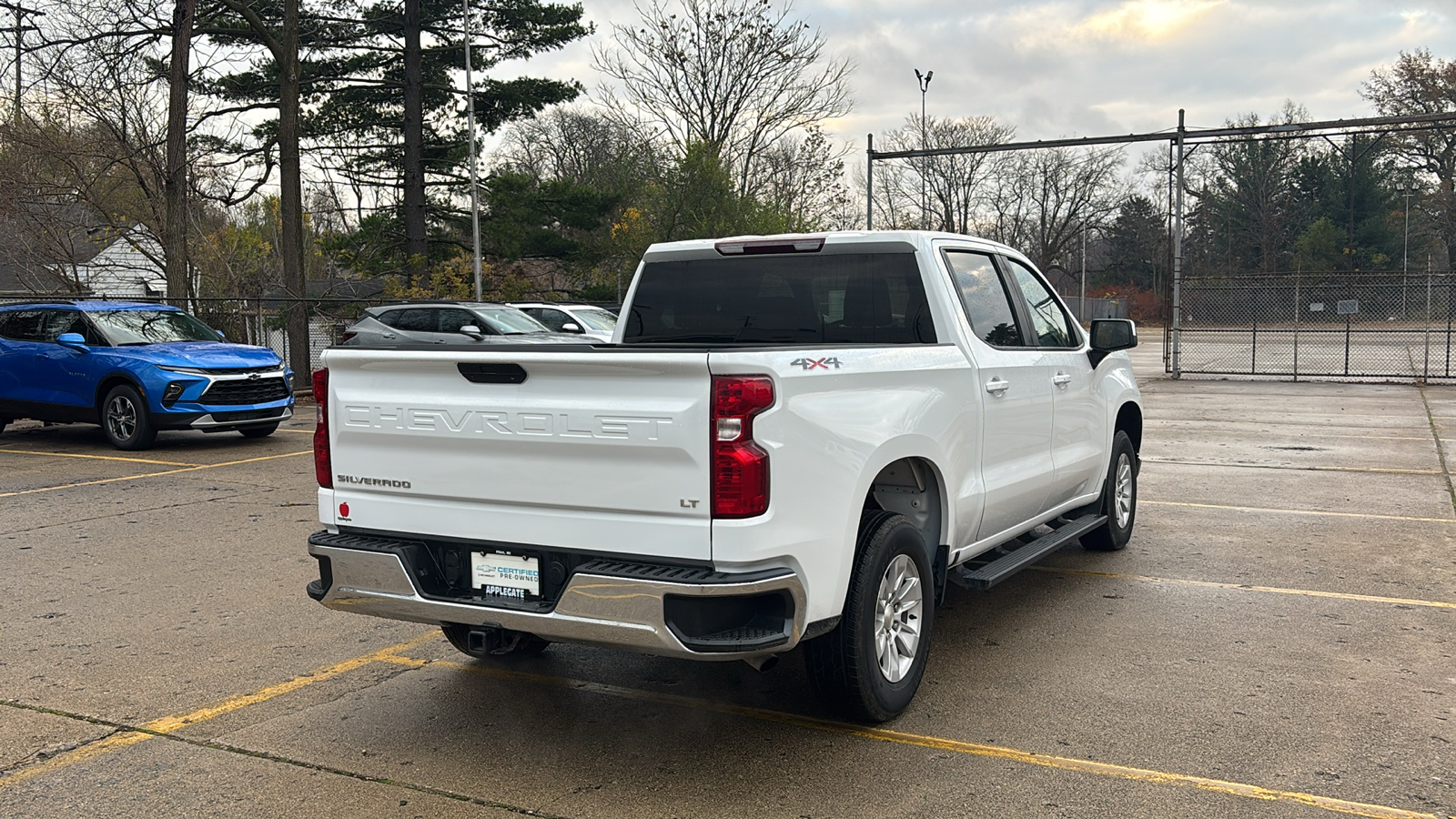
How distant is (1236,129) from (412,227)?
1835 cm

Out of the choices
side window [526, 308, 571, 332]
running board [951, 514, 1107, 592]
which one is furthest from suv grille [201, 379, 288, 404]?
running board [951, 514, 1107, 592]

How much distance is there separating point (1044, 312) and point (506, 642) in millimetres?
3629

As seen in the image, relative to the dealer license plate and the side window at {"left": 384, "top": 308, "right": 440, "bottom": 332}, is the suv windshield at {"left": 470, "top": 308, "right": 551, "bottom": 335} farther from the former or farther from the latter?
the dealer license plate

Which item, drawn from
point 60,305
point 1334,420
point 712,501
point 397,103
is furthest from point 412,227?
point 712,501

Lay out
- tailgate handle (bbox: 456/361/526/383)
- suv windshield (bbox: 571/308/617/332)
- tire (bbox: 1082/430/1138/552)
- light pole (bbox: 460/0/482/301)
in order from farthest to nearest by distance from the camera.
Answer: light pole (bbox: 460/0/482/301) → suv windshield (bbox: 571/308/617/332) → tire (bbox: 1082/430/1138/552) → tailgate handle (bbox: 456/361/526/383)

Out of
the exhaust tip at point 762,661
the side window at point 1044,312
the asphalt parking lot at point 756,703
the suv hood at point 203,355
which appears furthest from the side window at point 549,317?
the exhaust tip at point 762,661

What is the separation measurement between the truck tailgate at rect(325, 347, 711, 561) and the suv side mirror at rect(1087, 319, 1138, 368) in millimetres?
3799

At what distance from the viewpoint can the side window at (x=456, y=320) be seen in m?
18.1

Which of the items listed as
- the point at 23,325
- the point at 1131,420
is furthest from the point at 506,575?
the point at 23,325

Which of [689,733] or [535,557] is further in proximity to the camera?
[689,733]

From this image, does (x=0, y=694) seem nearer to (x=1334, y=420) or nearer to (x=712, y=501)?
(x=712, y=501)

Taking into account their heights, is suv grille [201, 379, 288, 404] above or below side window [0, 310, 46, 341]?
below

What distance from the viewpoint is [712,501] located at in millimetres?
3604

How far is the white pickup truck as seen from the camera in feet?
11.9
